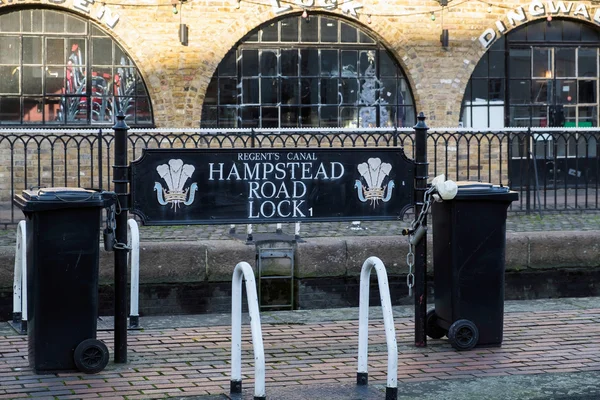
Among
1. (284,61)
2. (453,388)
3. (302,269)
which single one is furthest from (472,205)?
(284,61)

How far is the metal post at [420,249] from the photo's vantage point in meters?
7.80

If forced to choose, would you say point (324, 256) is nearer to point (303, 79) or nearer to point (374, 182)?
point (374, 182)

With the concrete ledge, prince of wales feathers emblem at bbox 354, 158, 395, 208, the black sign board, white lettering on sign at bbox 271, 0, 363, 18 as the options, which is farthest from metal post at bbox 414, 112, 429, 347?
white lettering on sign at bbox 271, 0, 363, 18

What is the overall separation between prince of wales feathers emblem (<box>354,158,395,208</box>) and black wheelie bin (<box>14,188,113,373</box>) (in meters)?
1.82

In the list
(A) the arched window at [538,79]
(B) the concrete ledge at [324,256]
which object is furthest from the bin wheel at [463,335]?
(A) the arched window at [538,79]

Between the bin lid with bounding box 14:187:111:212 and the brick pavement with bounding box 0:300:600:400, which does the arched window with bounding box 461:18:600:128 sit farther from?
the bin lid with bounding box 14:187:111:212

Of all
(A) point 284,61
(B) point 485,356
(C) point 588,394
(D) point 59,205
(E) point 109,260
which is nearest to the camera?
(C) point 588,394

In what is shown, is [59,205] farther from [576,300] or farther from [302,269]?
[576,300]

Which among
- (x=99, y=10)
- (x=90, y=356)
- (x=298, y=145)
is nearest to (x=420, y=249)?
(x=90, y=356)

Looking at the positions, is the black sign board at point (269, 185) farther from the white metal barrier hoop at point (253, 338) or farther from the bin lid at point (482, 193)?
the white metal barrier hoop at point (253, 338)

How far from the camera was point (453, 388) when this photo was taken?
262 inches

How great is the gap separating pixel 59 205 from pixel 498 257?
3070 mm

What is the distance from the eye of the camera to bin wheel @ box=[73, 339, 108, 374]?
696cm

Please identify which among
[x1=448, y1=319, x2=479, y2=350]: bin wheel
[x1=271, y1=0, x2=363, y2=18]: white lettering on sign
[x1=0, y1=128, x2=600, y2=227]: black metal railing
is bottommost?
[x1=448, y1=319, x2=479, y2=350]: bin wheel
